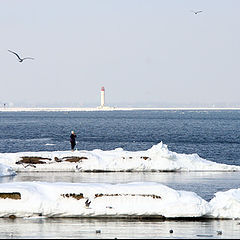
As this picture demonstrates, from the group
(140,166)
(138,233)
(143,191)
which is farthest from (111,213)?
(140,166)

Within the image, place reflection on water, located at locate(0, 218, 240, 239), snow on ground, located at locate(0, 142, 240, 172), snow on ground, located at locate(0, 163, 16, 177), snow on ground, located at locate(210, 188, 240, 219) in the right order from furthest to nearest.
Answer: snow on ground, located at locate(0, 142, 240, 172), snow on ground, located at locate(0, 163, 16, 177), snow on ground, located at locate(210, 188, 240, 219), reflection on water, located at locate(0, 218, 240, 239)

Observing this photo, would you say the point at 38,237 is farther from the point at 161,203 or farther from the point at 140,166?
the point at 140,166

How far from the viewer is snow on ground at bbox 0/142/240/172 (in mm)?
45406

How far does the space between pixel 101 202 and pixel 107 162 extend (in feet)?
60.6

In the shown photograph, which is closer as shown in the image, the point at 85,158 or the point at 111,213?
the point at 111,213

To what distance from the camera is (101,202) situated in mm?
27453

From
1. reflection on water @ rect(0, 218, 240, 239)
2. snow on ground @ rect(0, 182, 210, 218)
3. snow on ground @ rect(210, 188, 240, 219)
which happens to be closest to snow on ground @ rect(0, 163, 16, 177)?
snow on ground @ rect(0, 182, 210, 218)

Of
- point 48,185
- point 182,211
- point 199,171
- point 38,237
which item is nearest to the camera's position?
point 38,237

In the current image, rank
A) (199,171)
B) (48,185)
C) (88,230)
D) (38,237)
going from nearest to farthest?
(38,237) < (88,230) < (48,185) < (199,171)

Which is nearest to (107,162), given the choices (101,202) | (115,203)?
(101,202)

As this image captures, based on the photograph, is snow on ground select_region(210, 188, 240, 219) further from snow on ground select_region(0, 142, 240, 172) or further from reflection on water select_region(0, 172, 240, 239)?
snow on ground select_region(0, 142, 240, 172)

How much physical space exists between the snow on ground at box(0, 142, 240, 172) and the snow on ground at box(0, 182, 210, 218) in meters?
17.3

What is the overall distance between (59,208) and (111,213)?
1.85m

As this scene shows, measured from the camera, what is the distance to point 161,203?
27125mm
